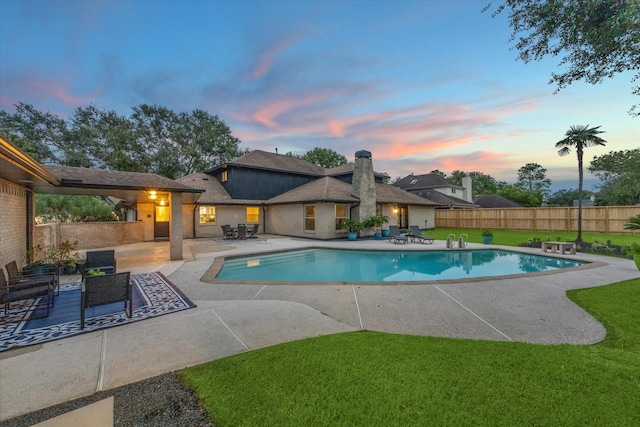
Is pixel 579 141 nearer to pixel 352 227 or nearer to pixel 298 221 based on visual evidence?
pixel 352 227

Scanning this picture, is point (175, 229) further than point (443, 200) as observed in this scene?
No

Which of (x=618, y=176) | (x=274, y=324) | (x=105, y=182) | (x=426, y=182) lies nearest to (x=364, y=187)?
(x=105, y=182)

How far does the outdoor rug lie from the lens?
3.83m

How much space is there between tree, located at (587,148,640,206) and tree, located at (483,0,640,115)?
34788 mm

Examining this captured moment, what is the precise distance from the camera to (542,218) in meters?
19.8

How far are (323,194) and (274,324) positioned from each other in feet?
44.0

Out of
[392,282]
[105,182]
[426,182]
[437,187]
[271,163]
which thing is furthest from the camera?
[426,182]

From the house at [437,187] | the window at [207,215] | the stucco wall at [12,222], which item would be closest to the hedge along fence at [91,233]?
the stucco wall at [12,222]

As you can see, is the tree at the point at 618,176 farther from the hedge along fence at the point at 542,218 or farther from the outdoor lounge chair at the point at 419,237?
the outdoor lounge chair at the point at 419,237

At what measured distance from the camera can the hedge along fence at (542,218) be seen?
17078 mm

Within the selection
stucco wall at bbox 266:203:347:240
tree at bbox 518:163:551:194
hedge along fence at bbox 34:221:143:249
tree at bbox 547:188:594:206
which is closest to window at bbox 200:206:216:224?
hedge along fence at bbox 34:221:143:249

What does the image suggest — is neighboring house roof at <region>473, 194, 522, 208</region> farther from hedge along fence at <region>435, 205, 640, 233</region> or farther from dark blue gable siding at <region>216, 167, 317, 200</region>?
dark blue gable siding at <region>216, 167, 317, 200</region>

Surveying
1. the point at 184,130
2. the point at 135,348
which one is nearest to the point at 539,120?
the point at 135,348

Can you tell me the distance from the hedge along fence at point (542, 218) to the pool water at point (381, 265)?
36.6ft
